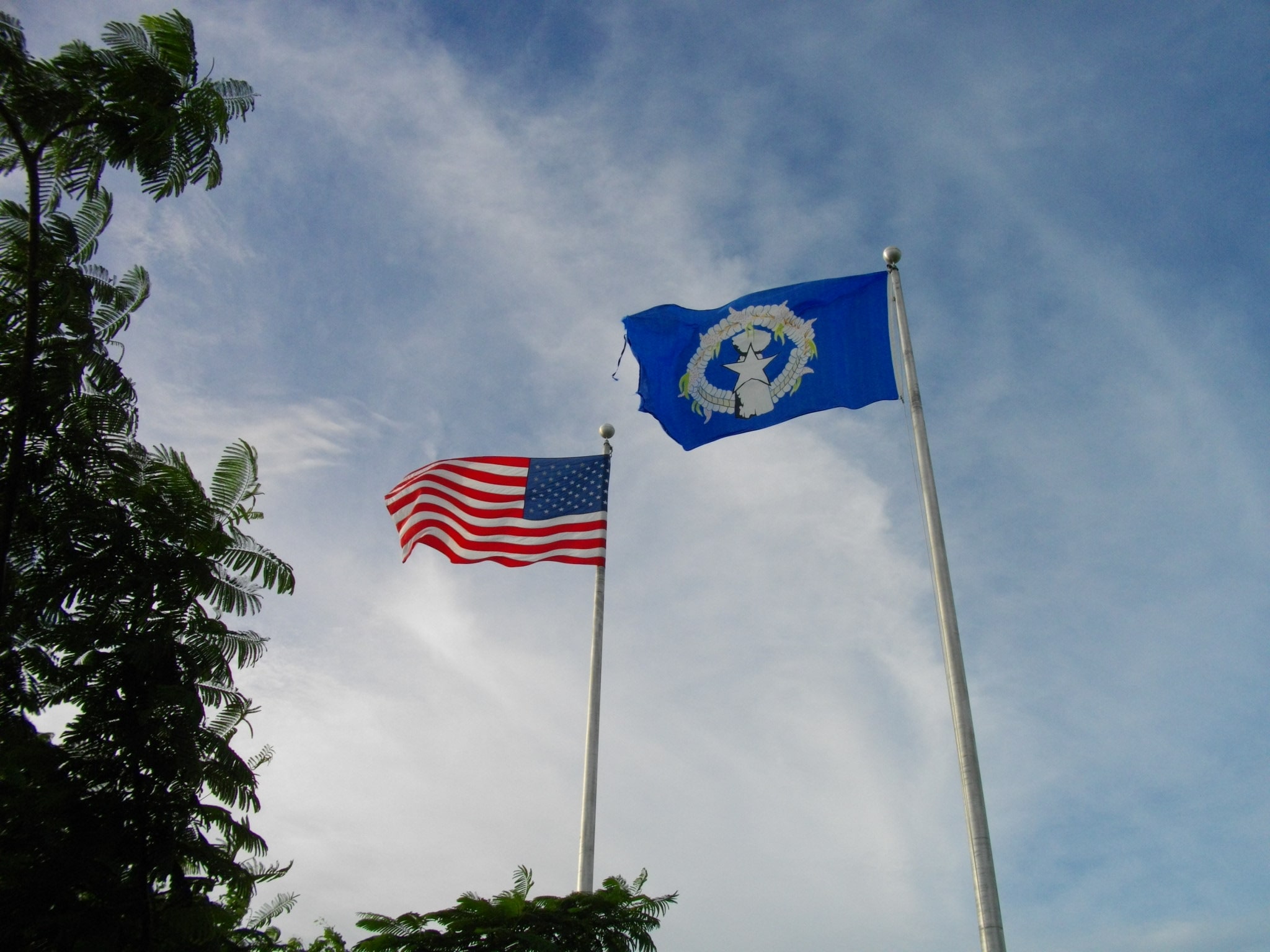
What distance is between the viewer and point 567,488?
21.5 m

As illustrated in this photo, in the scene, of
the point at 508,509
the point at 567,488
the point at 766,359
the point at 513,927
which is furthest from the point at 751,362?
the point at 513,927

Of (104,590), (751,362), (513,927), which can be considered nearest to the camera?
(104,590)

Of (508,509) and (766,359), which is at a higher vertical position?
(766,359)

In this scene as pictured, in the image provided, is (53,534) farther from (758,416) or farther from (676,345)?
(676,345)

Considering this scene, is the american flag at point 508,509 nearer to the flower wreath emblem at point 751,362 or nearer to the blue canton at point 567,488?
the blue canton at point 567,488

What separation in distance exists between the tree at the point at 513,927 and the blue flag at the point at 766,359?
845 cm

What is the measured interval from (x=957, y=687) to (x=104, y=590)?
1042 centimetres

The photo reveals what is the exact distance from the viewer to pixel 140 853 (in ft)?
26.5

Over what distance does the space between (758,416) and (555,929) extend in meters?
9.03

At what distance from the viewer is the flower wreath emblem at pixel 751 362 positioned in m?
18.5

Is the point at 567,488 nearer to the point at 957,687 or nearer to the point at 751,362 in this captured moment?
the point at 751,362

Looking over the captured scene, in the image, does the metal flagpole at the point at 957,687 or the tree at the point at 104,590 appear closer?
the tree at the point at 104,590

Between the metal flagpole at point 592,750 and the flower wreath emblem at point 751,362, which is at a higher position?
the flower wreath emblem at point 751,362

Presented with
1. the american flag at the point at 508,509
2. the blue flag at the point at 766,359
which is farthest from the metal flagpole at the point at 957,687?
the american flag at the point at 508,509
